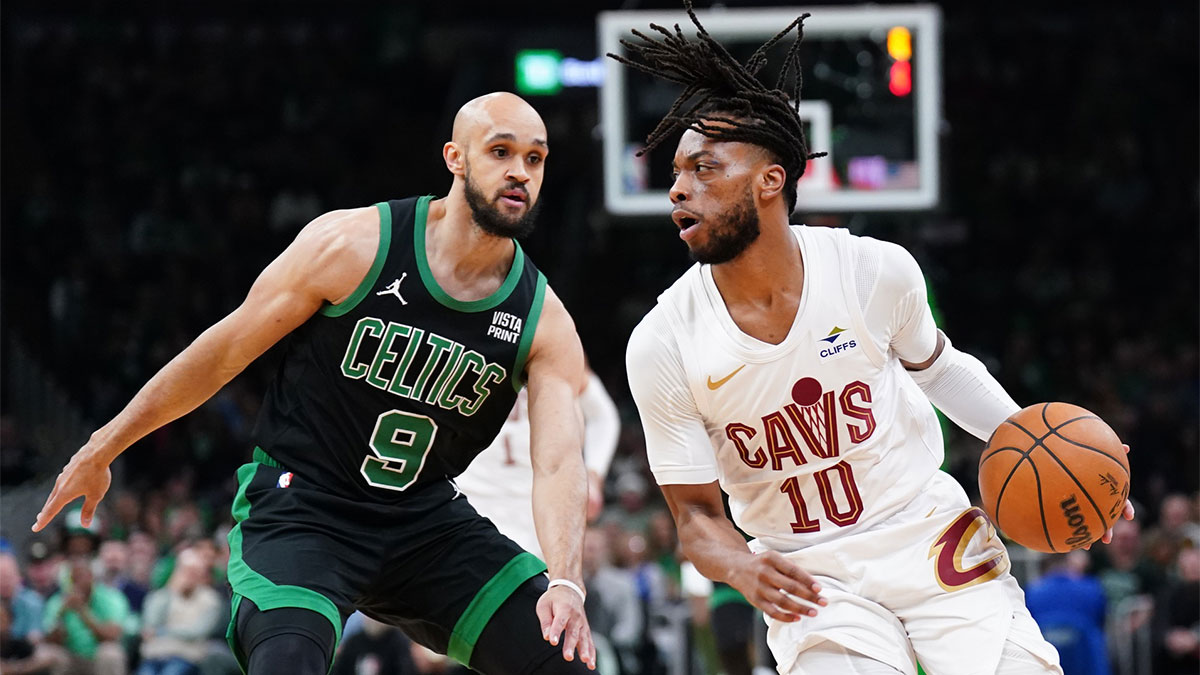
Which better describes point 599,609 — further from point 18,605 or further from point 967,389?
point 967,389

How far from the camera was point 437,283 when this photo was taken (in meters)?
4.65

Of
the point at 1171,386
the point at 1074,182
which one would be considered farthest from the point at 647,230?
the point at 1171,386

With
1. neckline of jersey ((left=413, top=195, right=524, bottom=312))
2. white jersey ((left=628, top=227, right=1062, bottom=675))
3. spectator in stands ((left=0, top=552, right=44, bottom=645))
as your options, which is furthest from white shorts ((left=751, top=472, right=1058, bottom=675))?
spectator in stands ((left=0, top=552, right=44, bottom=645))

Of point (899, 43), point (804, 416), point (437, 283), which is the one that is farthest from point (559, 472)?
point (899, 43)

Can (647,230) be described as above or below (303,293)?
below

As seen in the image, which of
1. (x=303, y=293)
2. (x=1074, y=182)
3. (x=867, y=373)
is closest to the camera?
(x=867, y=373)

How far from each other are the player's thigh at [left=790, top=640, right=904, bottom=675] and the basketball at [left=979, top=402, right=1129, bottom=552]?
596 mm

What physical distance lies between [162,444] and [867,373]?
12.8 meters

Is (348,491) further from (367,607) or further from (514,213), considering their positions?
(514,213)

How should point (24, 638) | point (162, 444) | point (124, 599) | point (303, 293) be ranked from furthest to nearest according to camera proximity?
point (162, 444) → point (124, 599) → point (24, 638) → point (303, 293)

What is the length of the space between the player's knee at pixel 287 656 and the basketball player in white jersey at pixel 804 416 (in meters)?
1.09

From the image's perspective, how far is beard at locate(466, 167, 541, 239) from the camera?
4.61 metres

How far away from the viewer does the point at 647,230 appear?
66.0 feet

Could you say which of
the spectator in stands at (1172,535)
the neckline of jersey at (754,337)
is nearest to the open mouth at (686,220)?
the neckline of jersey at (754,337)
